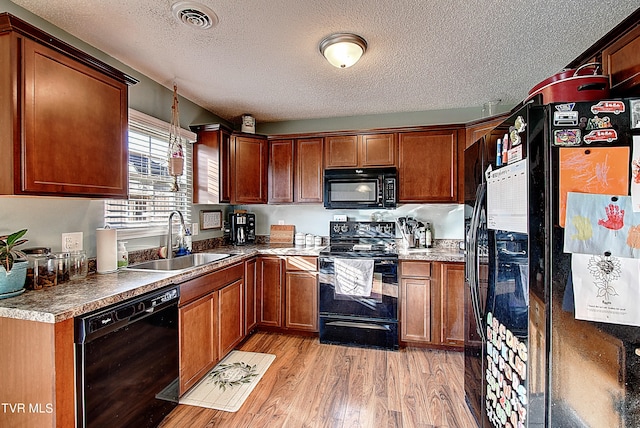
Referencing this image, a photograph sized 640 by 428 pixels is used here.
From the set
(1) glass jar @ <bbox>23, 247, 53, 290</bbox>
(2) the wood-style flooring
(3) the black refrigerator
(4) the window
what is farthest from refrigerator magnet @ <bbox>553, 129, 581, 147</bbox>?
(4) the window

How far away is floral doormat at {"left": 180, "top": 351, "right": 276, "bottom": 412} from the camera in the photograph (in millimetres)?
2050

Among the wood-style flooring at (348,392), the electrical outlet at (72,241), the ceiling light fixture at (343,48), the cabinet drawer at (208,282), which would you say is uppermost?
the ceiling light fixture at (343,48)

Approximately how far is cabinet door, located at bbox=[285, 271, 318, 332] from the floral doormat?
1.62 feet

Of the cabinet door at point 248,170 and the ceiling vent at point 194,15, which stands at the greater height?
the ceiling vent at point 194,15

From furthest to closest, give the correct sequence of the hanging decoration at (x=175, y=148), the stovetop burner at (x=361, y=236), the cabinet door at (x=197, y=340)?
the stovetop burner at (x=361, y=236)
the hanging decoration at (x=175, y=148)
the cabinet door at (x=197, y=340)

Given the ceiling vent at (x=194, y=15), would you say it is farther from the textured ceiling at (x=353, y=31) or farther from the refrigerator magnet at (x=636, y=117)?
the refrigerator magnet at (x=636, y=117)

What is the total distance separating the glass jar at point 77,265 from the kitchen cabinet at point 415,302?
2437mm

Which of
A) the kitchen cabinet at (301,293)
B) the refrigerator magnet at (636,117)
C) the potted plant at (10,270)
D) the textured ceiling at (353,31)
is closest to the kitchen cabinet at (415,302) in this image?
the kitchen cabinet at (301,293)

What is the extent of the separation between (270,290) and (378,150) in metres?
1.89

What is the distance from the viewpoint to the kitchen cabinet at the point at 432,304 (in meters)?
2.75

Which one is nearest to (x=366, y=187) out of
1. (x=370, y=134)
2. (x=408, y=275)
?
(x=370, y=134)

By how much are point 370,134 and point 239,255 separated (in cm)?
186

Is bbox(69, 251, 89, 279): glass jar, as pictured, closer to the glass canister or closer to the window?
the glass canister

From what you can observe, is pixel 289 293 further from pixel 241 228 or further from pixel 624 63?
pixel 624 63
